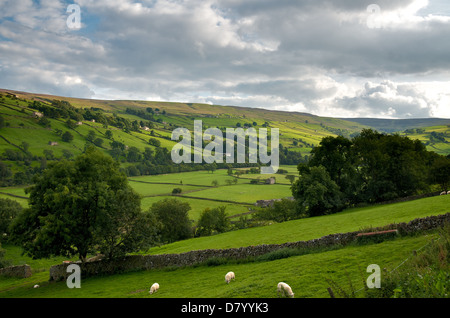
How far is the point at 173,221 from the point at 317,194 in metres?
30.2

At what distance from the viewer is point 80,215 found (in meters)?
28.1

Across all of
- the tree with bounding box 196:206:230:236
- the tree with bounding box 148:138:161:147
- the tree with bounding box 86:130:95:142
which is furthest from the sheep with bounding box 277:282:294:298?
the tree with bounding box 148:138:161:147

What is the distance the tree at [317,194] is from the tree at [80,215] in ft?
80.9

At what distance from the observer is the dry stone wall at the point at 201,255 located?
1709 centimetres

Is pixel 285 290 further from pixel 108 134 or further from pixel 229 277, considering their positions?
pixel 108 134

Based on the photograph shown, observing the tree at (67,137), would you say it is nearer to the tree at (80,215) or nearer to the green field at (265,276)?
the tree at (80,215)

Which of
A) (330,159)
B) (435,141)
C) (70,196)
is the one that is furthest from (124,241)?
(435,141)

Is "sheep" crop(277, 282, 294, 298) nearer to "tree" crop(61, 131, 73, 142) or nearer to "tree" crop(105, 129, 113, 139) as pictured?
"tree" crop(61, 131, 73, 142)

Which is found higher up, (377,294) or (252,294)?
(377,294)

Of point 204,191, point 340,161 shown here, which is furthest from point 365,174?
point 204,191

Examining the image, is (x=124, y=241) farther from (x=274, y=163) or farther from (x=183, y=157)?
(x=274, y=163)

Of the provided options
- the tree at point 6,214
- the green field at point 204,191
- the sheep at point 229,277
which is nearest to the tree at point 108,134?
the green field at point 204,191

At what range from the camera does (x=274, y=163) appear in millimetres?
168625

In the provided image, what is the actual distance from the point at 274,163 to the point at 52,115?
127m
